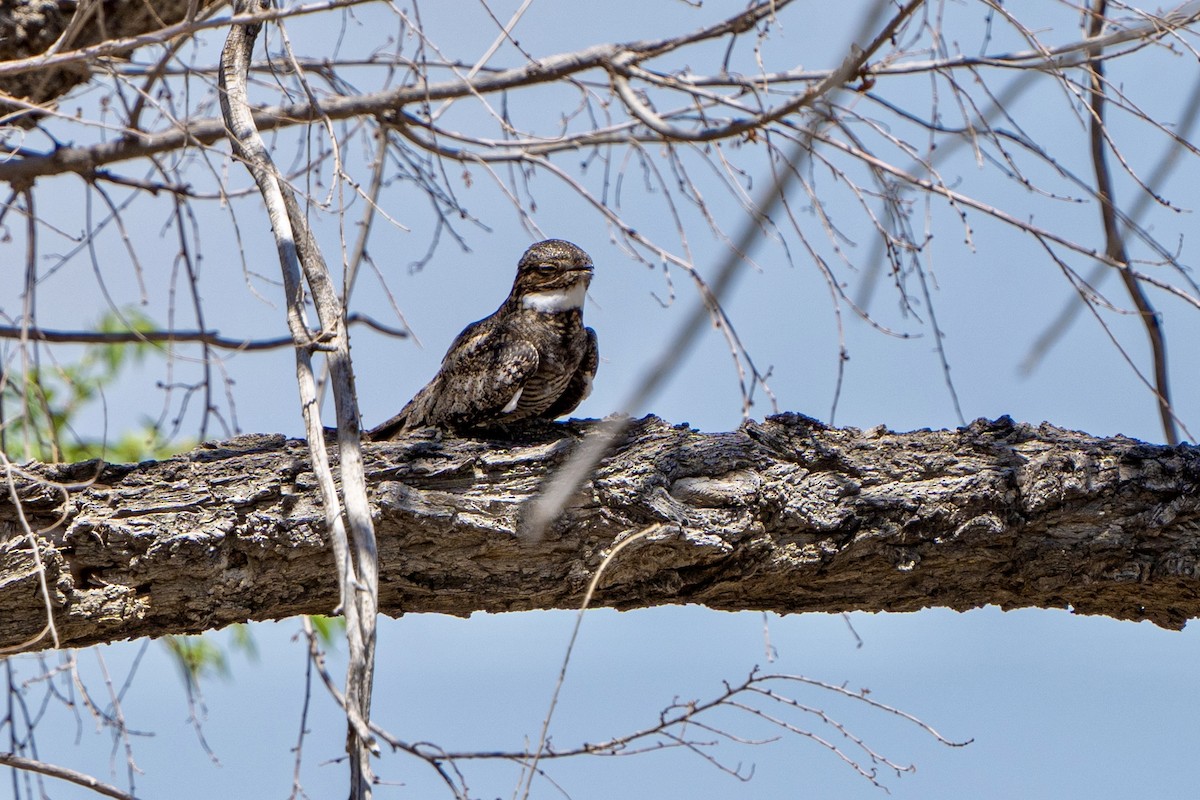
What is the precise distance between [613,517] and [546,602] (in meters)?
0.34

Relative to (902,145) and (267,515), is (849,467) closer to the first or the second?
(902,145)

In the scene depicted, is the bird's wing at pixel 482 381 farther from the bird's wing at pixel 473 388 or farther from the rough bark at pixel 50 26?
the rough bark at pixel 50 26

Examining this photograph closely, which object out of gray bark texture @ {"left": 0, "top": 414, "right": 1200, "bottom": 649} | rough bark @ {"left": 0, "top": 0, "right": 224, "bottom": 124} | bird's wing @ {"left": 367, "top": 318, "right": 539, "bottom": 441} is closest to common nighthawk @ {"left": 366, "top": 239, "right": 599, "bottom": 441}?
bird's wing @ {"left": 367, "top": 318, "right": 539, "bottom": 441}

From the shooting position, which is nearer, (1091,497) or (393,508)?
(393,508)

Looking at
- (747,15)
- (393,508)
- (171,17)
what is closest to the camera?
Result: (393,508)

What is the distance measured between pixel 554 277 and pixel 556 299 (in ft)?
0.30

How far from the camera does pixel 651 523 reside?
329cm

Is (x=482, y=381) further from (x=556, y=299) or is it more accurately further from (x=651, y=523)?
(x=651, y=523)

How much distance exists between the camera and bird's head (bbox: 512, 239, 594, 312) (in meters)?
4.89

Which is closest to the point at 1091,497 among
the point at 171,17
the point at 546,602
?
the point at 546,602

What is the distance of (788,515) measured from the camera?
3.35 meters

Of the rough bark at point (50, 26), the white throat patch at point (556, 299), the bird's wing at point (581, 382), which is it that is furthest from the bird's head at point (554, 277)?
the rough bark at point (50, 26)

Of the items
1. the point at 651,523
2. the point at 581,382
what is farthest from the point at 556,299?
the point at 651,523

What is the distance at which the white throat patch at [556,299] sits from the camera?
4.89m
